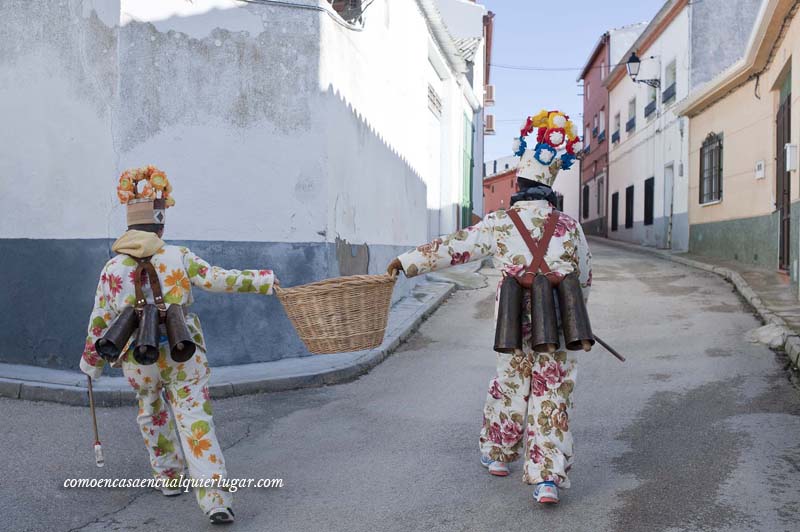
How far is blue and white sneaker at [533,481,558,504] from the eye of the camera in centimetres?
382

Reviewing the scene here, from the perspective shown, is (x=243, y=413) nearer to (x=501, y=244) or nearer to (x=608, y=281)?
(x=501, y=244)

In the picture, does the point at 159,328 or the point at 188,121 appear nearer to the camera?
the point at 159,328

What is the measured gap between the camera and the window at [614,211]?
27203mm

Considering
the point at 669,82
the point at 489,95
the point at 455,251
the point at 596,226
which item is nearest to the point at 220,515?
the point at 455,251

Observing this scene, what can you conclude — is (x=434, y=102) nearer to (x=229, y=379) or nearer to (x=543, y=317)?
(x=229, y=379)

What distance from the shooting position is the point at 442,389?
6.76 m

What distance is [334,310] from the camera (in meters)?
A: 3.96

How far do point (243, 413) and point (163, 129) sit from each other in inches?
116

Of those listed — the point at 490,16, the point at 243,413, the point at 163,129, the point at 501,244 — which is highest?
the point at 490,16

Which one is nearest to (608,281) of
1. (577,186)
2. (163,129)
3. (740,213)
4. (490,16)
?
(740,213)

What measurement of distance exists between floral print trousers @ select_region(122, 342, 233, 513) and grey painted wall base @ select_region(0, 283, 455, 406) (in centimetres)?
255

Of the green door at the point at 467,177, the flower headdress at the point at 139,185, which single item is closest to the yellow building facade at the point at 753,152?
the green door at the point at 467,177

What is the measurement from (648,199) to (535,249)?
63.7 ft

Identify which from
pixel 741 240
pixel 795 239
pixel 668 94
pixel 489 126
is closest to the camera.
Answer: pixel 795 239
